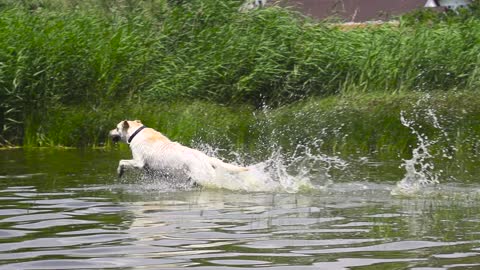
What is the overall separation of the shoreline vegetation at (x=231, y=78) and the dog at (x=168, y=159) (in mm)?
3275

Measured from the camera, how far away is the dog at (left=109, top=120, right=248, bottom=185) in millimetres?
10992

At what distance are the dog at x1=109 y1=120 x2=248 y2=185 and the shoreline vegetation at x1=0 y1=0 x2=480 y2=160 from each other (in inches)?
129

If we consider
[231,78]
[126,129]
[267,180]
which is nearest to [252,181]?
[267,180]

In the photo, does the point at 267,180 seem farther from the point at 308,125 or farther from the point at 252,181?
the point at 308,125

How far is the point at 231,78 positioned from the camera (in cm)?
1700

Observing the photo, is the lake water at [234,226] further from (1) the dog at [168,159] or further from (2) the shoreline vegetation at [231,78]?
(2) the shoreline vegetation at [231,78]

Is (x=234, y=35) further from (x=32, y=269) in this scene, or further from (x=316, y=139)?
(x=32, y=269)

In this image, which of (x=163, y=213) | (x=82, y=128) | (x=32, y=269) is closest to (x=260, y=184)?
(x=163, y=213)

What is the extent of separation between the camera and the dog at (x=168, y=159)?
36.1 ft

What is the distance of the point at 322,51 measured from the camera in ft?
56.0

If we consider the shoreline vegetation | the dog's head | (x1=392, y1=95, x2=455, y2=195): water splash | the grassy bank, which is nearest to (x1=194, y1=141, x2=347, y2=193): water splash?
(x1=392, y1=95, x2=455, y2=195): water splash

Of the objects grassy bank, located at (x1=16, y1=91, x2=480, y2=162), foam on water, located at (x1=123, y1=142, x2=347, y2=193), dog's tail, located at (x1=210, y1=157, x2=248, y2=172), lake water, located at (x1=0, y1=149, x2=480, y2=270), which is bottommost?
lake water, located at (x1=0, y1=149, x2=480, y2=270)

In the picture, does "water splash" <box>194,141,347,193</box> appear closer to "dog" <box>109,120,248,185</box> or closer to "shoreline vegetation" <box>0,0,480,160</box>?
"dog" <box>109,120,248,185</box>

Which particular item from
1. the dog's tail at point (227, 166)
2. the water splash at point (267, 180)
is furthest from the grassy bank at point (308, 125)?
the dog's tail at point (227, 166)
